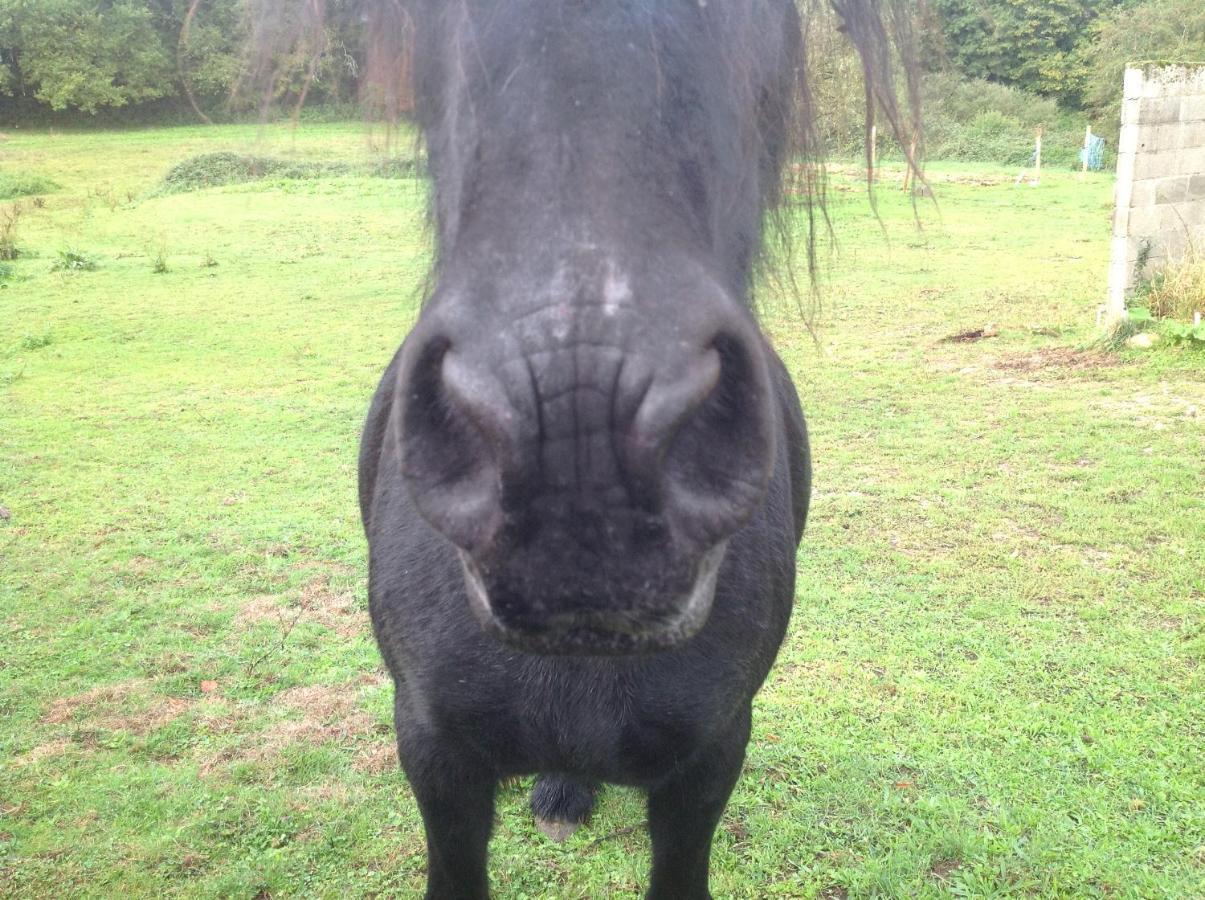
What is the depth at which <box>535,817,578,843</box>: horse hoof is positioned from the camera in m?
3.15

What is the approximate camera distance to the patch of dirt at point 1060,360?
835 cm

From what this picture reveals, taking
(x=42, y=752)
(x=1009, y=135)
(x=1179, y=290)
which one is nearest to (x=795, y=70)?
(x=42, y=752)

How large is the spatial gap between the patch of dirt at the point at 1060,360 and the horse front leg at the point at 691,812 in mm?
7257

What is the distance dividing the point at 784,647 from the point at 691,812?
2.12 meters

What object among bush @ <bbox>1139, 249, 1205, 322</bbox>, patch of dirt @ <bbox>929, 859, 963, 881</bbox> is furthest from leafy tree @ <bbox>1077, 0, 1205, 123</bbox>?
patch of dirt @ <bbox>929, 859, 963, 881</bbox>

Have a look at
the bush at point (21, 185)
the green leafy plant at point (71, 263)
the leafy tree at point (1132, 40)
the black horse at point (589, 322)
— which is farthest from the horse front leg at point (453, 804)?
the leafy tree at point (1132, 40)

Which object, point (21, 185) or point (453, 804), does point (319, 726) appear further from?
point (21, 185)

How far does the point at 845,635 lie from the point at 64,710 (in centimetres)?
340

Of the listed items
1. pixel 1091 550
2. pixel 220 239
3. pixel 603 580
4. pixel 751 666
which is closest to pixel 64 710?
pixel 751 666

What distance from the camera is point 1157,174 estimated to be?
852 cm

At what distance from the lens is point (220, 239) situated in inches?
655

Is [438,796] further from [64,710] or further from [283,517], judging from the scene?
[283,517]

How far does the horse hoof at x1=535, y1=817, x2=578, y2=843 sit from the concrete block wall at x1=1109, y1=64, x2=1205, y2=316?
26.0 ft

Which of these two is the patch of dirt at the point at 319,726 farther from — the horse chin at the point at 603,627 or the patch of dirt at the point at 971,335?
the patch of dirt at the point at 971,335
